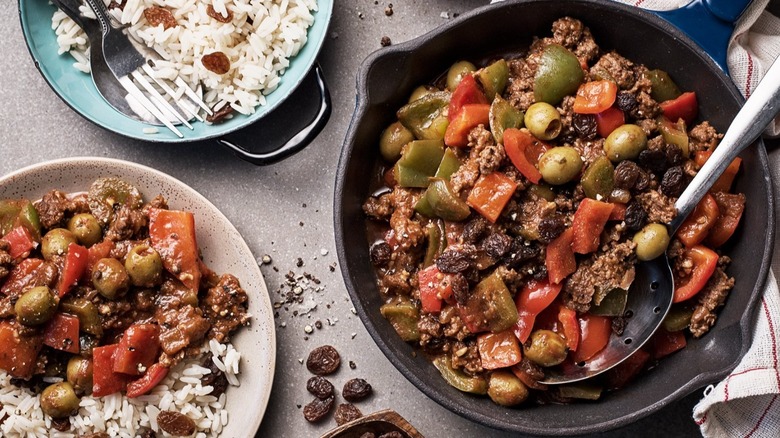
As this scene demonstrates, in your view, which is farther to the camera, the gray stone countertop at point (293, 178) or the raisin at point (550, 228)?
the gray stone countertop at point (293, 178)

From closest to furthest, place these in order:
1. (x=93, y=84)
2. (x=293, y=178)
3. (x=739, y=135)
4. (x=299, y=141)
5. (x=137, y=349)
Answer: (x=739, y=135), (x=137, y=349), (x=299, y=141), (x=93, y=84), (x=293, y=178)

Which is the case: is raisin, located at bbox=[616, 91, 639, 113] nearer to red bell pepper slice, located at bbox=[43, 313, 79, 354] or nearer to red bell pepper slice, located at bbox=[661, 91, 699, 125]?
red bell pepper slice, located at bbox=[661, 91, 699, 125]

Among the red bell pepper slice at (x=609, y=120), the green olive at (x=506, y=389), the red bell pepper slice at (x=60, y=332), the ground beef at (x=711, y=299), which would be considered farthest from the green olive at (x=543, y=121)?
the red bell pepper slice at (x=60, y=332)

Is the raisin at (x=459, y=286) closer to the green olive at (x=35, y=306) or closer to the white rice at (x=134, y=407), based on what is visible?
the white rice at (x=134, y=407)

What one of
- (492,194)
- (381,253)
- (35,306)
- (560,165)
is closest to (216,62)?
(381,253)

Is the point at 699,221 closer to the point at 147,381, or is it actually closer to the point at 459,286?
the point at 459,286

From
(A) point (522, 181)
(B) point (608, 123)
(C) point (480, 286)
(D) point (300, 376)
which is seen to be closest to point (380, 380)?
(D) point (300, 376)

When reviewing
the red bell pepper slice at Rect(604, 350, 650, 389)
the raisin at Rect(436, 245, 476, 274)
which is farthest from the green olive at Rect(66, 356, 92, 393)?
the red bell pepper slice at Rect(604, 350, 650, 389)
